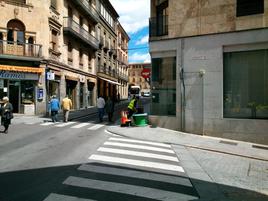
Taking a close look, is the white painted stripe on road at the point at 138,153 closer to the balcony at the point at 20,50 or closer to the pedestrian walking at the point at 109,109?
the pedestrian walking at the point at 109,109

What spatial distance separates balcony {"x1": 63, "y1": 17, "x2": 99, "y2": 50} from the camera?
2656cm

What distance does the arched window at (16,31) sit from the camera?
2186cm

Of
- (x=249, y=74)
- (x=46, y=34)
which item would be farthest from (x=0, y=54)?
(x=249, y=74)

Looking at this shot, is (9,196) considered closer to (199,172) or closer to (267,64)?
(199,172)

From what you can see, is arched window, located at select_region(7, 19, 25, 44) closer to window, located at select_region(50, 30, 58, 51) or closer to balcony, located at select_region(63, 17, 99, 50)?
window, located at select_region(50, 30, 58, 51)

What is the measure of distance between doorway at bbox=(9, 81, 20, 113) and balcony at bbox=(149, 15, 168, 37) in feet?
36.8

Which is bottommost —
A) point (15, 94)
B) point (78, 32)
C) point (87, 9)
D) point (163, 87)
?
point (15, 94)

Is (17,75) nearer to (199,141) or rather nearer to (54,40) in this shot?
(54,40)

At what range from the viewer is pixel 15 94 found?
2188 cm

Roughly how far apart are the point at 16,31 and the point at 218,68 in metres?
15.5

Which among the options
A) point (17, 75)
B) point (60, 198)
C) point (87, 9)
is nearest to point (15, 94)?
point (17, 75)

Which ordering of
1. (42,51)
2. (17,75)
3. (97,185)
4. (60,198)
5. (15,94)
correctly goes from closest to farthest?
(60,198), (97,185), (17,75), (15,94), (42,51)

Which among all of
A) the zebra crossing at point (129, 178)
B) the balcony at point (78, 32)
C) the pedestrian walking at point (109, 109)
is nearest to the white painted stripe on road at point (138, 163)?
the zebra crossing at point (129, 178)

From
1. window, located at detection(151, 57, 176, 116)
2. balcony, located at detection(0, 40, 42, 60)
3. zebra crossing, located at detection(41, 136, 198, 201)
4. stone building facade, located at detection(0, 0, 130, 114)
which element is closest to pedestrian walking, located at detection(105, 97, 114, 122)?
window, located at detection(151, 57, 176, 116)
